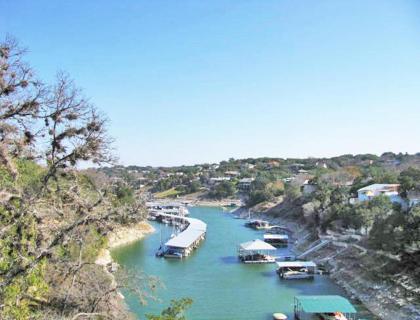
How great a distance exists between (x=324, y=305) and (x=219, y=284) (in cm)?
691

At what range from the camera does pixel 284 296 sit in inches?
776

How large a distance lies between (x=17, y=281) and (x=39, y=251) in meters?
1.51

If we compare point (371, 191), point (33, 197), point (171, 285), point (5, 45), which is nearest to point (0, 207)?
point (33, 197)

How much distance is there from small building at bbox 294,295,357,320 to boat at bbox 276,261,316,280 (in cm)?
585

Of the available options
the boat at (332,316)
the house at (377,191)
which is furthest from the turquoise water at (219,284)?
the house at (377,191)

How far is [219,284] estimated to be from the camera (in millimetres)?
21828

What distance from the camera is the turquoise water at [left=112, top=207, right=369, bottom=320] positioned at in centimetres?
1750

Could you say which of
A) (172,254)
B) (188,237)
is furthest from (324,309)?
(188,237)

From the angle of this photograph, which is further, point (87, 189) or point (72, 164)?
point (87, 189)

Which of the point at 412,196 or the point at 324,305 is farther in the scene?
the point at 412,196

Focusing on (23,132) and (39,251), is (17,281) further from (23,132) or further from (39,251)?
(23,132)

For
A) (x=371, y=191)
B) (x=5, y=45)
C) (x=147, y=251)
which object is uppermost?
(x=5, y=45)

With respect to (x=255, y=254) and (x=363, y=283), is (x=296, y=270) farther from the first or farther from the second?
(x=255, y=254)

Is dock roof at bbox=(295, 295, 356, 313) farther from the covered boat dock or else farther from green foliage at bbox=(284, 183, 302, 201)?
green foliage at bbox=(284, 183, 302, 201)
